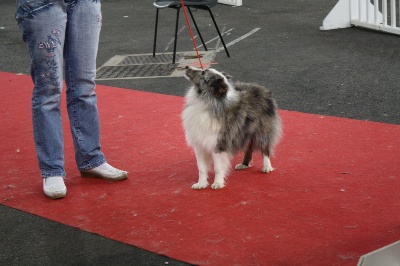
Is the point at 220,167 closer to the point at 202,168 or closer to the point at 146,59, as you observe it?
the point at 202,168

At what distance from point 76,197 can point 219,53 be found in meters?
5.06

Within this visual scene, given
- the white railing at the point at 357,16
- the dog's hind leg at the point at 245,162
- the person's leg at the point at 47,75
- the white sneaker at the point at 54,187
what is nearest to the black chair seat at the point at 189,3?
the white railing at the point at 357,16

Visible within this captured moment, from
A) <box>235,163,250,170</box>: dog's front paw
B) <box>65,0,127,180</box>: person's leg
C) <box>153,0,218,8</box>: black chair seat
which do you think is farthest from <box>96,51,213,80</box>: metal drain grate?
<box>65,0,127,180</box>: person's leg

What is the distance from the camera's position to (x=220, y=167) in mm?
5109

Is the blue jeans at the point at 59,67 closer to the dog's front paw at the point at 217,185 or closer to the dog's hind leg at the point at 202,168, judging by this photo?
the dog's hind leg at the point at 202,168

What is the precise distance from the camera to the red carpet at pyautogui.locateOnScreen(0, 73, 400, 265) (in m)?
4.21

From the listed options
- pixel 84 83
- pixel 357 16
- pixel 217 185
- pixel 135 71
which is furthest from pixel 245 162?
pixel 357 16

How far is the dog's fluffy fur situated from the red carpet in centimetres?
20

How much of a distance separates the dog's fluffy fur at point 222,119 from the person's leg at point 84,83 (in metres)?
0.62

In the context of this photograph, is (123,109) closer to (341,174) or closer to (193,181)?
(193,181)

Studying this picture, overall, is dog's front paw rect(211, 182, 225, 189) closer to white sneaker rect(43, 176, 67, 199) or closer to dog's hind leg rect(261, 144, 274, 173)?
dog's hind leg rect(261, 144, 274, 173)

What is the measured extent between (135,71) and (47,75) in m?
4.17

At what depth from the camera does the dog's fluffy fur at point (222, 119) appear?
4.98 m

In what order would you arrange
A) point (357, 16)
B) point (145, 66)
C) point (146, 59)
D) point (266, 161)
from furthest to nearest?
point (357, 16)
point (146, 59)
point (145, 66)
point (266, 161)
